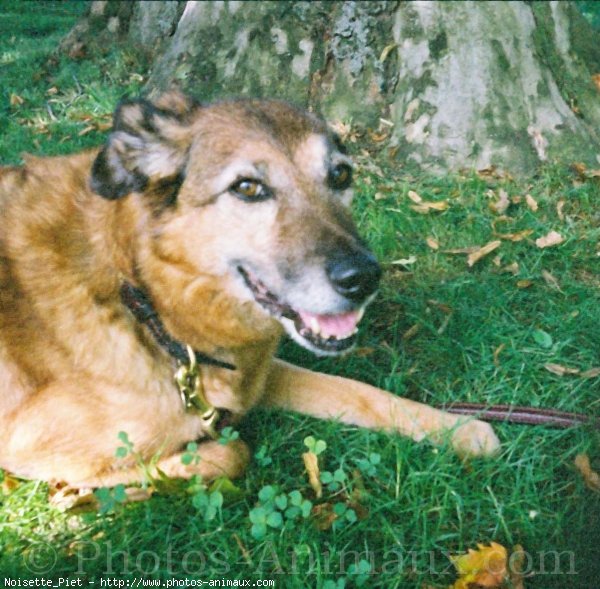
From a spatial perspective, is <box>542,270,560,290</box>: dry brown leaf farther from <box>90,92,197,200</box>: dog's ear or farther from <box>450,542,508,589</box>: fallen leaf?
<box>90,92,197,200</box>: dog's ear

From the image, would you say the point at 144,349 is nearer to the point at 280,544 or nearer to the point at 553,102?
the point at 280,544

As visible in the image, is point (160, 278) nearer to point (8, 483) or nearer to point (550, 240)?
point (8, 483)

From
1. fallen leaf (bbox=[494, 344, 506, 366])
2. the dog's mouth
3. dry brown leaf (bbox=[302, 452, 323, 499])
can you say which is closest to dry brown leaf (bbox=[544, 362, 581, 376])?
fallen leaf (bbox=[494, 344, 506, 366])

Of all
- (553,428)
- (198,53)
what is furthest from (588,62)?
(553,428)

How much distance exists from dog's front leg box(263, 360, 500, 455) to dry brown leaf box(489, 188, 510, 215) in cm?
179

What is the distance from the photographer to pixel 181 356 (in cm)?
223

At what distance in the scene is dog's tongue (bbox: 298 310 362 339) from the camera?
219 cm

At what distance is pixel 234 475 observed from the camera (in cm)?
229

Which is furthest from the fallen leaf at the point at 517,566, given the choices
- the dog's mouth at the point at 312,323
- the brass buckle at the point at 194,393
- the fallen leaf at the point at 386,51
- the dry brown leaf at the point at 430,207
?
the fallen leaf at the point at 386,51

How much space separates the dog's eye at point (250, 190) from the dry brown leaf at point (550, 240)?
6.89ft

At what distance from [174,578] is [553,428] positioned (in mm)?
1597

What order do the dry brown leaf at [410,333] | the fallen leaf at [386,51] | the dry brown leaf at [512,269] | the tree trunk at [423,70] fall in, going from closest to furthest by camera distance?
the dry brown leaf at [410,333], the dry brown leaf at [512,269], the tree trunk at [423,70], the fallen leaf at [386,51]

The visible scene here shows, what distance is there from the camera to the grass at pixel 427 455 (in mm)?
1993

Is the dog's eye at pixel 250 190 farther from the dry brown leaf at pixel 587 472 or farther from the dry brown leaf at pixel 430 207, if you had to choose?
the dry brown leaf at pixel 430 207
